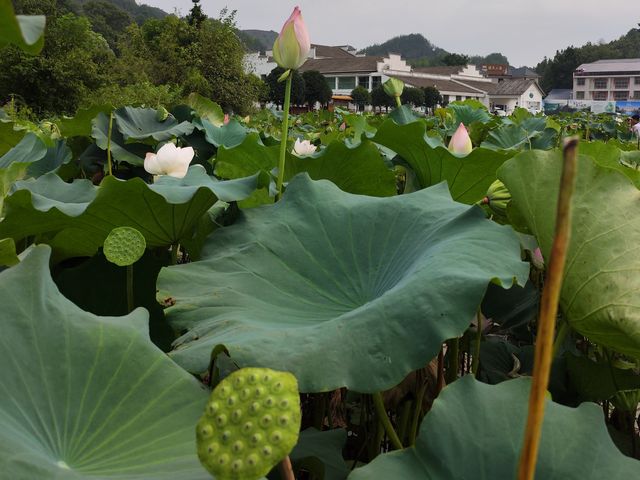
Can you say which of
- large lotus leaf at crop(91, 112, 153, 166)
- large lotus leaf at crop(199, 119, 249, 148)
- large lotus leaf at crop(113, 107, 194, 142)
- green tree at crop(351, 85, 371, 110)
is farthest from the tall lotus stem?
green tree at crop(351, 85, 371, 110)

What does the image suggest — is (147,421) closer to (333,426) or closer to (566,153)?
(566,153)

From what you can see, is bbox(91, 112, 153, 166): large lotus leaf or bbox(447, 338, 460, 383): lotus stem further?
bbox(91, 112, 153, 166): large lotus leaf

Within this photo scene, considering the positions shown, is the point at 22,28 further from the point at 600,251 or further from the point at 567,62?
the point at 567,62

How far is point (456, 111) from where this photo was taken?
2.83 metres

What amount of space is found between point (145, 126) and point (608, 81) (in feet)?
194

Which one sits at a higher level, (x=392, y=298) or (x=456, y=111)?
(x=456, y=111)

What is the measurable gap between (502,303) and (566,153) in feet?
2.74

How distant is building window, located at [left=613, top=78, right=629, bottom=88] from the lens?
176 feet

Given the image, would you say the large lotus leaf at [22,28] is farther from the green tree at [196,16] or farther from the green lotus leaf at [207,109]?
the green tree at [196,16]

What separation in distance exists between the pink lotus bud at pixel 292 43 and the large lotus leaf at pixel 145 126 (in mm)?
733

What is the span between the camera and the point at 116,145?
5.00 feet

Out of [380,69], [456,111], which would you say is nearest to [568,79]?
[380,69]

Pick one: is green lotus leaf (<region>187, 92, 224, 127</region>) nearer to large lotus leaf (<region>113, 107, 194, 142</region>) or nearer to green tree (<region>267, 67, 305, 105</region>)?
large lotus leaf (<region>113, 107, 194, 142</region>)

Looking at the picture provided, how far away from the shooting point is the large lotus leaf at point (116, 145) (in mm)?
1446
